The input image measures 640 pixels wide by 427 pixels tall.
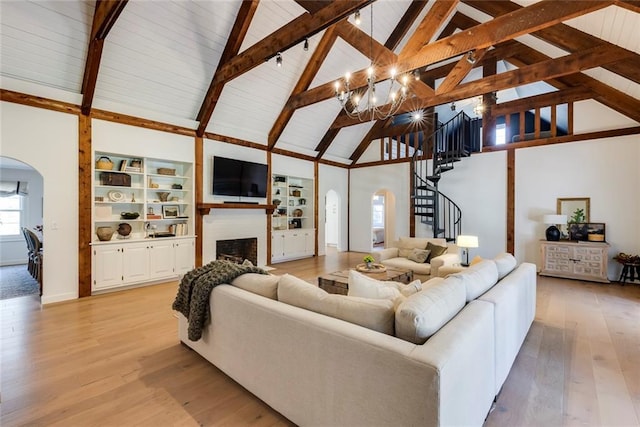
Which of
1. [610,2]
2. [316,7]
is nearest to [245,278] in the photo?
[316,7]

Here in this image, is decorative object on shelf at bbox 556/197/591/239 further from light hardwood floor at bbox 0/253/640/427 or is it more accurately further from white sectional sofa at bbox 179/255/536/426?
white sectional sofa at bbox 179/255/536/426

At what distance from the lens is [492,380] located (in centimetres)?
184

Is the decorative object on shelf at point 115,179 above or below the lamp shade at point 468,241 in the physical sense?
above

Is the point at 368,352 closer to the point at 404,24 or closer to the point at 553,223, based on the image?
the point at 553,223

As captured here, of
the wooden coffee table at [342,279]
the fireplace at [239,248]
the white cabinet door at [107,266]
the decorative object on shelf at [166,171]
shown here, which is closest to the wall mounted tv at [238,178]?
the decorative object on shelf at [166,171]

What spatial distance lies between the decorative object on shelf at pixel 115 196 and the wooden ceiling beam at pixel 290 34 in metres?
2.53

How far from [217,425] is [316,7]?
4.10 meters

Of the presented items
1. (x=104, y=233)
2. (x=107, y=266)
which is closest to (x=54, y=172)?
(x=104, y=233)

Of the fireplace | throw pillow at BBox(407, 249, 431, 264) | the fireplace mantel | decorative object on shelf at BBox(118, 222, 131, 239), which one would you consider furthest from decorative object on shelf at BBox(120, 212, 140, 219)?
throw pillow at BBox(407, 249, 431, 264)

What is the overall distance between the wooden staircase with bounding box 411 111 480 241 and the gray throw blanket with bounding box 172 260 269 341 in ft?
17.8

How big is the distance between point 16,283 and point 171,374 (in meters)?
5.05

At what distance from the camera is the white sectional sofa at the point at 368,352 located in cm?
124

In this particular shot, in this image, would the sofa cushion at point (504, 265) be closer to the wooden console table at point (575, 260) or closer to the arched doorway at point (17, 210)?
the wooden console table at point (575, 260)

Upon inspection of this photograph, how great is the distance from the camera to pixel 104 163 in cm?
465
